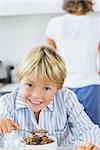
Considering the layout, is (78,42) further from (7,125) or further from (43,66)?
(7,125)

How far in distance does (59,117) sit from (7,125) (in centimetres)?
13

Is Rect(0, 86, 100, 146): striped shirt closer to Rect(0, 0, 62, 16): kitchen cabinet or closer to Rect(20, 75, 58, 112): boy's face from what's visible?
Rect(20, 75, 58, 112): boy's face

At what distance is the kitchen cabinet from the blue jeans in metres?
0.20

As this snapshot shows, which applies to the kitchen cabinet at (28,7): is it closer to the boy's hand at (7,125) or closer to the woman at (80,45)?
the woman at (80,45)

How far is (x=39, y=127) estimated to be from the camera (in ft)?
2.44

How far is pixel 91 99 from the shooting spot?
32.3 inches

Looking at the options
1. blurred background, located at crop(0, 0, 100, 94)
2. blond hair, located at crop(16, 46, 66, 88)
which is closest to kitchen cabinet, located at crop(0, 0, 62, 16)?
blurred background, located at crop(0, 0, 100, 94)

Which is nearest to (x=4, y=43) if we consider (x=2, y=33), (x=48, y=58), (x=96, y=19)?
(x=2, y=33)

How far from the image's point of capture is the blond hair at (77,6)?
0.78 metres

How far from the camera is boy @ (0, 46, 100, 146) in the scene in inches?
27.2

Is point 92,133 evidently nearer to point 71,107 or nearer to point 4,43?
point 71,107

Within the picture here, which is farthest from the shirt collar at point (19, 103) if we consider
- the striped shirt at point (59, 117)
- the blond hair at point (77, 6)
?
the blond hair at point (77, 6)

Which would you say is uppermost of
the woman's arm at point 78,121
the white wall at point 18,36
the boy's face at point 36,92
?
→ the white wall at point 18,36

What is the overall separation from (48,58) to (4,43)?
131 mm
